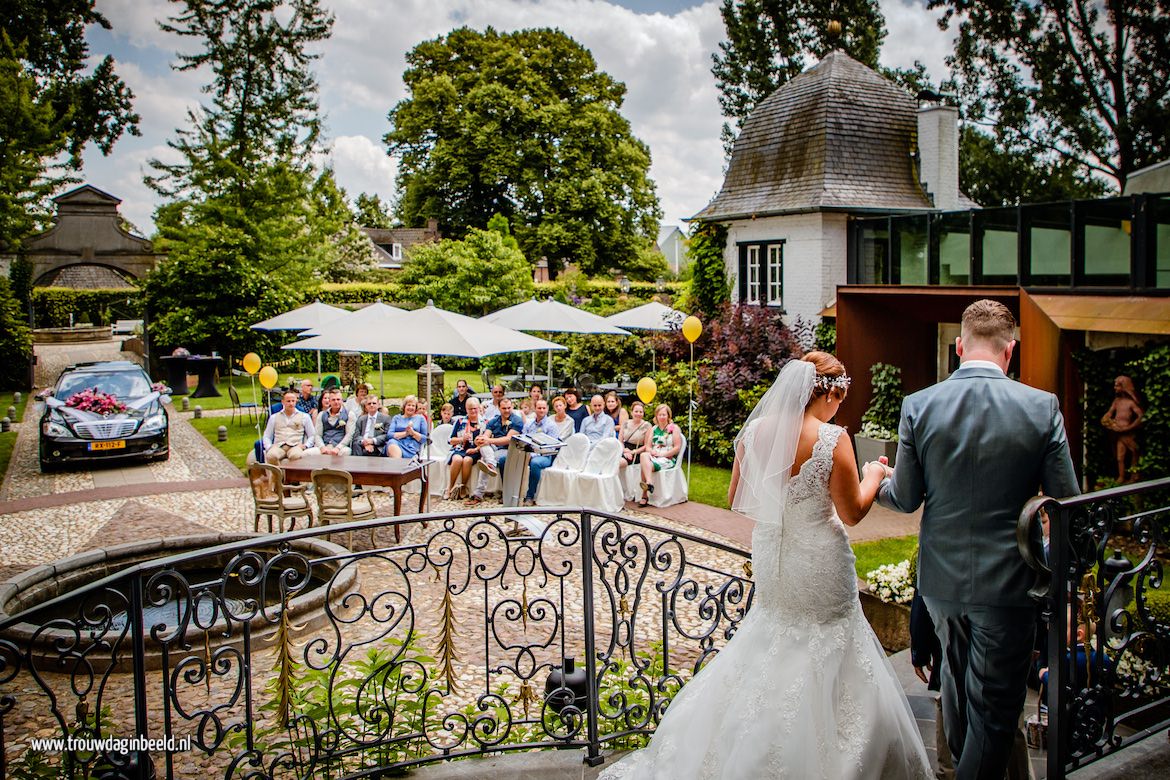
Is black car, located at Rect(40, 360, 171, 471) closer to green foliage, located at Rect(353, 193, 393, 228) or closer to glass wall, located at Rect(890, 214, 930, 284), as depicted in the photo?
A: glass wall, located at Rect(890, 214, 930, 284)

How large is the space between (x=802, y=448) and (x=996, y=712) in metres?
1.39

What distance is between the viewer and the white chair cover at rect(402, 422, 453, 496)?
47.0 feet

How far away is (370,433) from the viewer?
1395 centimetres

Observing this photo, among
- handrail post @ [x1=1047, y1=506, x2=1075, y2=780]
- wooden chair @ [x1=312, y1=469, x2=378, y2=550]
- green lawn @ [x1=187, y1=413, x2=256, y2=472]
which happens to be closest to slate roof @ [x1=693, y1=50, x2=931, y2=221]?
green lawn @ [x1=187, y1=413, x2=256, y2=472]

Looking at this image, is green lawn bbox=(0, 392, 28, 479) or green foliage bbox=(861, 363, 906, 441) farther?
green lawn bbox=(0, 392, 28, 479)

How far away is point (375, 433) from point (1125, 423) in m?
11.2

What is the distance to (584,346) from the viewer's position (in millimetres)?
24438

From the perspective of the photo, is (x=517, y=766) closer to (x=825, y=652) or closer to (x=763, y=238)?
(x=825, y=652)

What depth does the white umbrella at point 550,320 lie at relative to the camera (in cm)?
2117

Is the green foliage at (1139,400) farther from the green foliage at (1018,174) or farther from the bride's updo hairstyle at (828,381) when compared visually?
the green foliage at (1018,174)

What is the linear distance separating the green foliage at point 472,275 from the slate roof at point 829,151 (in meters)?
10.1

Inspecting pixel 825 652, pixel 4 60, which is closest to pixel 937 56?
pixel 4 60

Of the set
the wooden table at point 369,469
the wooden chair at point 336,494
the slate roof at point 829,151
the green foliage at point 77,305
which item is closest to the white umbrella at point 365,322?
the wooden table at point 369,469

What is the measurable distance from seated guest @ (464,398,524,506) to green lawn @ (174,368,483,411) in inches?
462
